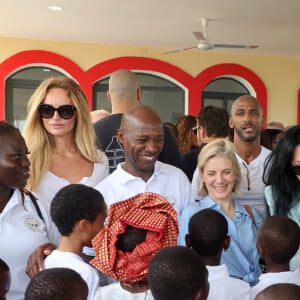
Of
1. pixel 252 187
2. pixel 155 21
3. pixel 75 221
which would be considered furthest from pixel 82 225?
pixel 155 21

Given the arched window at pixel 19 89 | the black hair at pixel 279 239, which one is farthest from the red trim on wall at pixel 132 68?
the black hair at pixel 279 239

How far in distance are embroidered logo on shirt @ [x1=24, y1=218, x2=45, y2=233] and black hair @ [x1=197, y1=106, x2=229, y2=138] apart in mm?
1940

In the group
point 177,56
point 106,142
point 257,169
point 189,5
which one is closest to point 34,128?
point 106,142

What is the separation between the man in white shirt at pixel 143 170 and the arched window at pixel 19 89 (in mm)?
6495

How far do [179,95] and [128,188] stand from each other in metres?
7.11

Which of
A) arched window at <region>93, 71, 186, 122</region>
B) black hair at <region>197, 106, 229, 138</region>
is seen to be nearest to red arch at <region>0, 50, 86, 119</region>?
arched window at <region>93, 71, 186, 122</region>

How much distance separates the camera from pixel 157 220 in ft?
5.47

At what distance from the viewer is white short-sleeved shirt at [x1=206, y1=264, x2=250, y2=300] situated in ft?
5.65

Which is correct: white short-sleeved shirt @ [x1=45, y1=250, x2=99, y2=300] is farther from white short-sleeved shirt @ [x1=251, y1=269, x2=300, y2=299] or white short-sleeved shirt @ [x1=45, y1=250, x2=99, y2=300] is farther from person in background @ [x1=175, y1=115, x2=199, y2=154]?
person in background @ [x1=175, y1=115, x2=199, y2=154]

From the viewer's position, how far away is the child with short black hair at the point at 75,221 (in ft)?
5.78

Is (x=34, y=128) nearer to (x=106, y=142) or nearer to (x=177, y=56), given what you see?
(x=106, y=142)

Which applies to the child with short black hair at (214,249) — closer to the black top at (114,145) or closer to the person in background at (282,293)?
the person in background at (282,293)

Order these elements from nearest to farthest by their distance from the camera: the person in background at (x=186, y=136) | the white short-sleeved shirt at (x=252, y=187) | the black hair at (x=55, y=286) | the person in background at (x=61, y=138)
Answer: the black hair at (x=55, y=286)
the person in background at (x=61, y=138)
the white short-sleeved shirt at (x=252, y=187)
the person in background at (x=186, y=136)

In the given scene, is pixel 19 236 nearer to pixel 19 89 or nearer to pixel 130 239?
pixel 130 239
